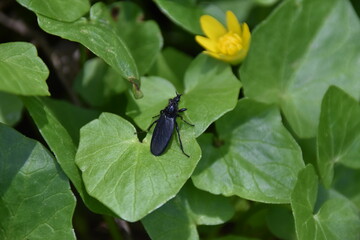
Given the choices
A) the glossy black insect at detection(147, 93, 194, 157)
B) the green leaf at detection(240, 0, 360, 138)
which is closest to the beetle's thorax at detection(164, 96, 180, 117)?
the glossy black insect at detection(147, 93, 194, 157)

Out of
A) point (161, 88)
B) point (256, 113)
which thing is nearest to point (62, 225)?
point (161, 88)

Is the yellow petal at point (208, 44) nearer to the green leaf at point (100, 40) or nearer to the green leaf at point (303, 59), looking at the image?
the green leaf at point (303, 59)

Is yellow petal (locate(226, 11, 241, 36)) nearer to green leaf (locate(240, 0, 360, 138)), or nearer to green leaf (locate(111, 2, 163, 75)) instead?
green leaf (locate(240, 0, 360, 138))

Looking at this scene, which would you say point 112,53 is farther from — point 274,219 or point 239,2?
point 239,2

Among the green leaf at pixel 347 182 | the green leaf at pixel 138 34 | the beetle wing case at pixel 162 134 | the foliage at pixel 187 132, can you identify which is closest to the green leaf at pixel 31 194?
the foliage at pixel 187 132

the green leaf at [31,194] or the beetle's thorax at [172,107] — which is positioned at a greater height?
the beetle's thorax at [172,107]

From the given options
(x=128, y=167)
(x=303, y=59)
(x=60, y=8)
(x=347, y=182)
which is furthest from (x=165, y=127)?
(x=347, y=182)

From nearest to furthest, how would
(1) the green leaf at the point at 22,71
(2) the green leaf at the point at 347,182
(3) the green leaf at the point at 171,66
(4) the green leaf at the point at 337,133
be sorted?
(1) the green leaf at the point at 22,71, (4) the green leaf at the point at 337,133, (2) the green leaf at the point at 347,182, (3) the green leaf at the point at 171,66
